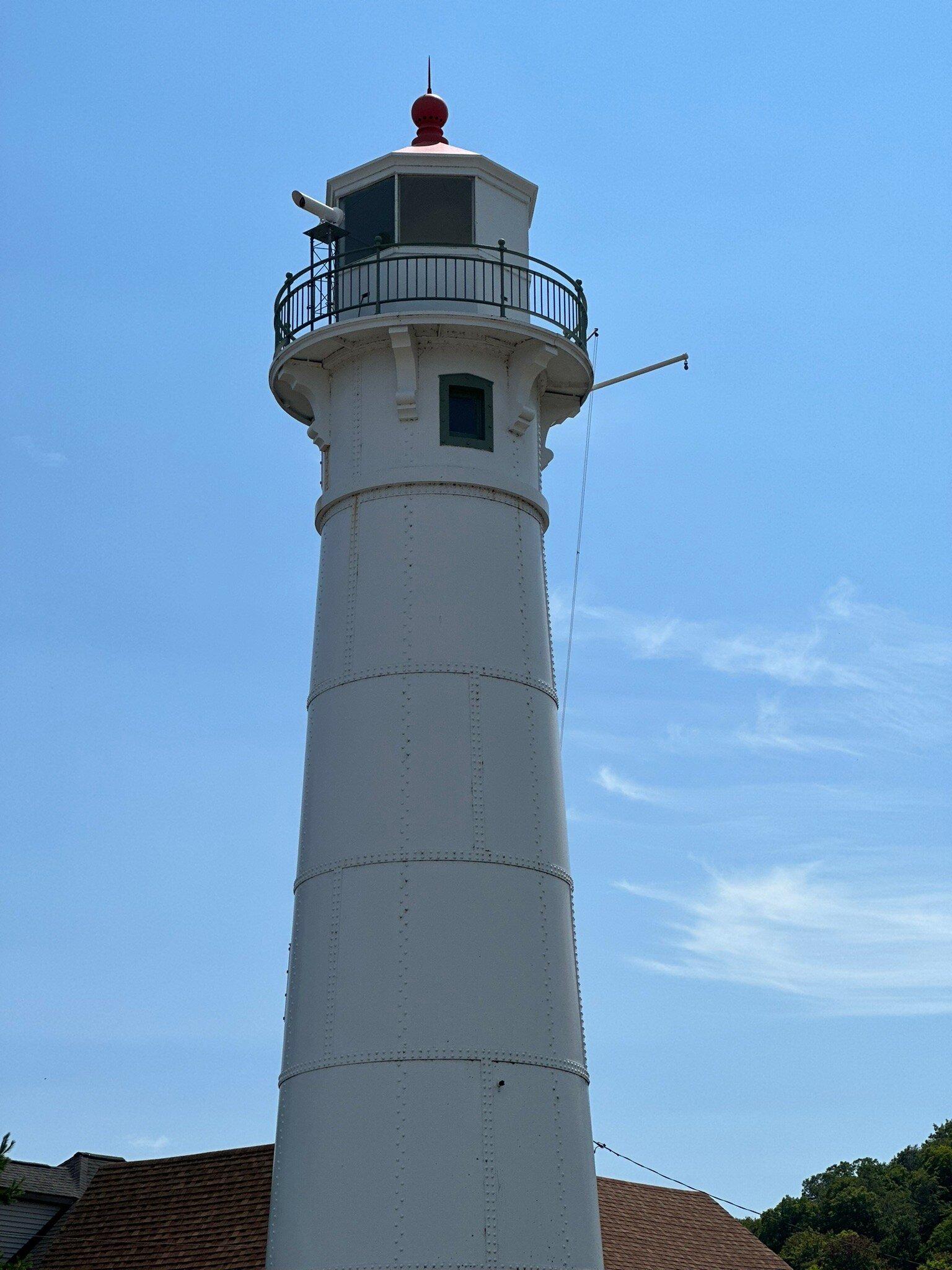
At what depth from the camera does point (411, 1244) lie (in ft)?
56.6

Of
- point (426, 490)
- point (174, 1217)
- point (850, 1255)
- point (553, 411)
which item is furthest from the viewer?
point (850, 1255)

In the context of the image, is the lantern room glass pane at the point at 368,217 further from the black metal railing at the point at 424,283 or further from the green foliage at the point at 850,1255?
the green foliage at the point at 850,1255

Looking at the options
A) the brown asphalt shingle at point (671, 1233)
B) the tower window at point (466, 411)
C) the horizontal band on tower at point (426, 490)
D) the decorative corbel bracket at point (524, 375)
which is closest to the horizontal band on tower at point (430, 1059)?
the horizontal band on tower at point (426, 490)

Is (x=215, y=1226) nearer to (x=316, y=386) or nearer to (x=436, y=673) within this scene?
(x=436, y=673)

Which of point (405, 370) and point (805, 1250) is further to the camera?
point (805, 1250)

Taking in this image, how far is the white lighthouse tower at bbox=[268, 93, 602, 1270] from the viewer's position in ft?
58.2

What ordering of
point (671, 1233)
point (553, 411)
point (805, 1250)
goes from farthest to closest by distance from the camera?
point (805, 1250), point (671, 1233), point (553, 411)

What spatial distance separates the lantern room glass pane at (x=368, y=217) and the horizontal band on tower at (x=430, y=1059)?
30.7ft

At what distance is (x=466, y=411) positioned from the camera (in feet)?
68.6

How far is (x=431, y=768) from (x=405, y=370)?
4668 millimetres

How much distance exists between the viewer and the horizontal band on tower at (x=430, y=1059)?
58.8 feet

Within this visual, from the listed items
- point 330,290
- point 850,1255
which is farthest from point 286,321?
point 850,1255

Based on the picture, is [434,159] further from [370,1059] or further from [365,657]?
[370,1059]

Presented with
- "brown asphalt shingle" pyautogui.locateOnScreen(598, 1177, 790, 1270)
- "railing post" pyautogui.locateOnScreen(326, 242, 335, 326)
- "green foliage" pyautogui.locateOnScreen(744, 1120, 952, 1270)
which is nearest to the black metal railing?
"railing post" pyautogui.locateOnScreen(326, 242, 335, 326)
